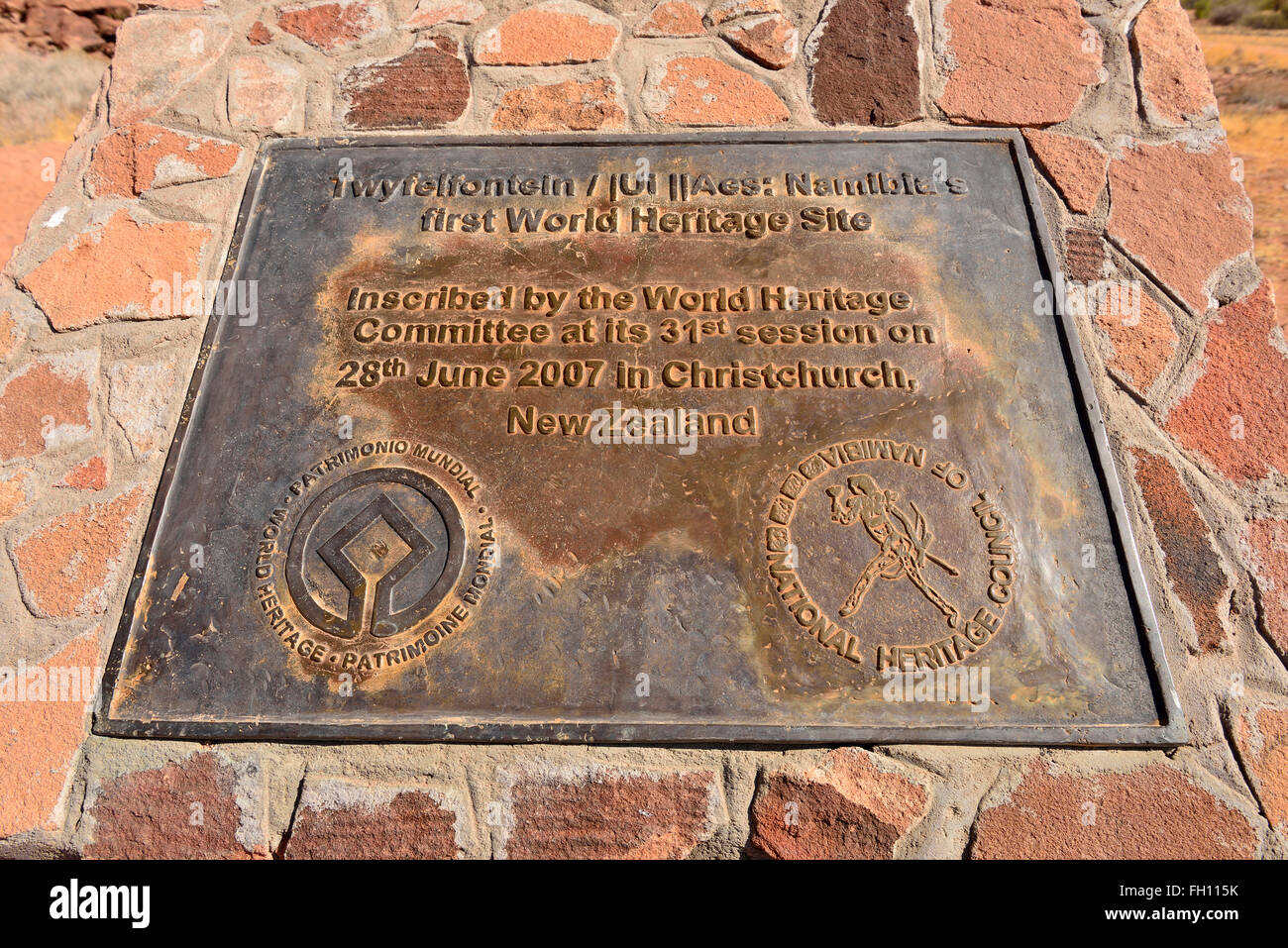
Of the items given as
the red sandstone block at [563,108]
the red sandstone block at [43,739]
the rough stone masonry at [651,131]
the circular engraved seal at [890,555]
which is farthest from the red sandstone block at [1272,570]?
the red sandstone block at [43,739]

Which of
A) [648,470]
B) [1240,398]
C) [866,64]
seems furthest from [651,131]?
[1240,398]

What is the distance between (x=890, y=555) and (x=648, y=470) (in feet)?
2.03

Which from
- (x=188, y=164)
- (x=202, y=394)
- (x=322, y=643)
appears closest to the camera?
(x=322, y=643)

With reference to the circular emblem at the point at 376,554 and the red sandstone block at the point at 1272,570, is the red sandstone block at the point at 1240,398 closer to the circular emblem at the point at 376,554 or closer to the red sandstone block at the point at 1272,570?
the red sandstone block at the point at 1272,570

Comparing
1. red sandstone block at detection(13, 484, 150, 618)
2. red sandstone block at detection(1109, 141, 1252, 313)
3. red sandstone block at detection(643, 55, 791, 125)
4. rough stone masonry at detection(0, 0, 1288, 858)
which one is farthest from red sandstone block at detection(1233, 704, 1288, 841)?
red sandstone block at detection(13, 484, 150, 618)

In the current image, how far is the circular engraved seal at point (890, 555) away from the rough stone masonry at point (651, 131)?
26 cm

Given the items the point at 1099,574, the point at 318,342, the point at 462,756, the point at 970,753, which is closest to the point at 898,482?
the point at 1099,574

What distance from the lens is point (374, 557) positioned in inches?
76.0

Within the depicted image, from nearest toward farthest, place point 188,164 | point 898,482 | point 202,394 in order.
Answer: point 898,482, point 202,394, point 188,164

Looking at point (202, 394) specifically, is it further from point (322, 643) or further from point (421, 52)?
point (421, 52)

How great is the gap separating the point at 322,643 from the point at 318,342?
86 cm

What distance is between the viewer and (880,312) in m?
2.21

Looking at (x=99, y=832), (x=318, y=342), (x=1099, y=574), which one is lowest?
(x=99, y=832)

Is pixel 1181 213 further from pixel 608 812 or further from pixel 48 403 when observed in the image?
pixel 48 403
